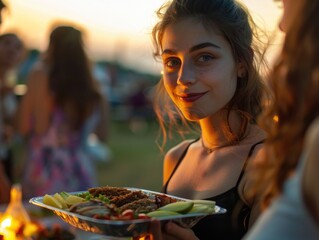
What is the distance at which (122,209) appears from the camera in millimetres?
1727

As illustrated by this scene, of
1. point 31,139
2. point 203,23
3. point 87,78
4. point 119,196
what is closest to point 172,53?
point 203,23

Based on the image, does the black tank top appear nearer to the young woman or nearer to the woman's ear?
the young woman

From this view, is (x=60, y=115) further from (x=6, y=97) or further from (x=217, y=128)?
(x=217, y=128)

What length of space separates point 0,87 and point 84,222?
353 centimetres

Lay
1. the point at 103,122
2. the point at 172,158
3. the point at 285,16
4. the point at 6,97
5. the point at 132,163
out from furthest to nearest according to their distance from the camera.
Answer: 1. the point at 132,163
2. the point at 6,97
3. the point at 103,122
4. the point at 172,158
5. the point at 285,16

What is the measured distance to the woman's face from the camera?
196 centimetres

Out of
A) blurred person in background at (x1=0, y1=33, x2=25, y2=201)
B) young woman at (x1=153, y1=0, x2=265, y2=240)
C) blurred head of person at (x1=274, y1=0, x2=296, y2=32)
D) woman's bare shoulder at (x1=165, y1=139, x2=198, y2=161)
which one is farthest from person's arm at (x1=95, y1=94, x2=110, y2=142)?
blurred head of person at (x1=274, y1=0, x2=296, y2=32)

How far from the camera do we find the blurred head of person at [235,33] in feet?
6.75

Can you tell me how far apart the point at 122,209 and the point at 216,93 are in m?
0.52

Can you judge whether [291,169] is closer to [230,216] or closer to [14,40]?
[230,216]

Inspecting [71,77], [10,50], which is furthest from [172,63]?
[10,50]

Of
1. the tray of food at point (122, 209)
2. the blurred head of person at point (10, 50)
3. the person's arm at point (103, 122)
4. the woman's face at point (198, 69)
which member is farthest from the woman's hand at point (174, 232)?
the blurred head of person at point (10, 50)

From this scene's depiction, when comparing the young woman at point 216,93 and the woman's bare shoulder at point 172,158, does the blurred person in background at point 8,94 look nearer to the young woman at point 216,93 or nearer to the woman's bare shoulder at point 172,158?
the woman's bare shoulder at point 172,158

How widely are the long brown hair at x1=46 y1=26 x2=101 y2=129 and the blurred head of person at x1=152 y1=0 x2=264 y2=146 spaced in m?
2.31
